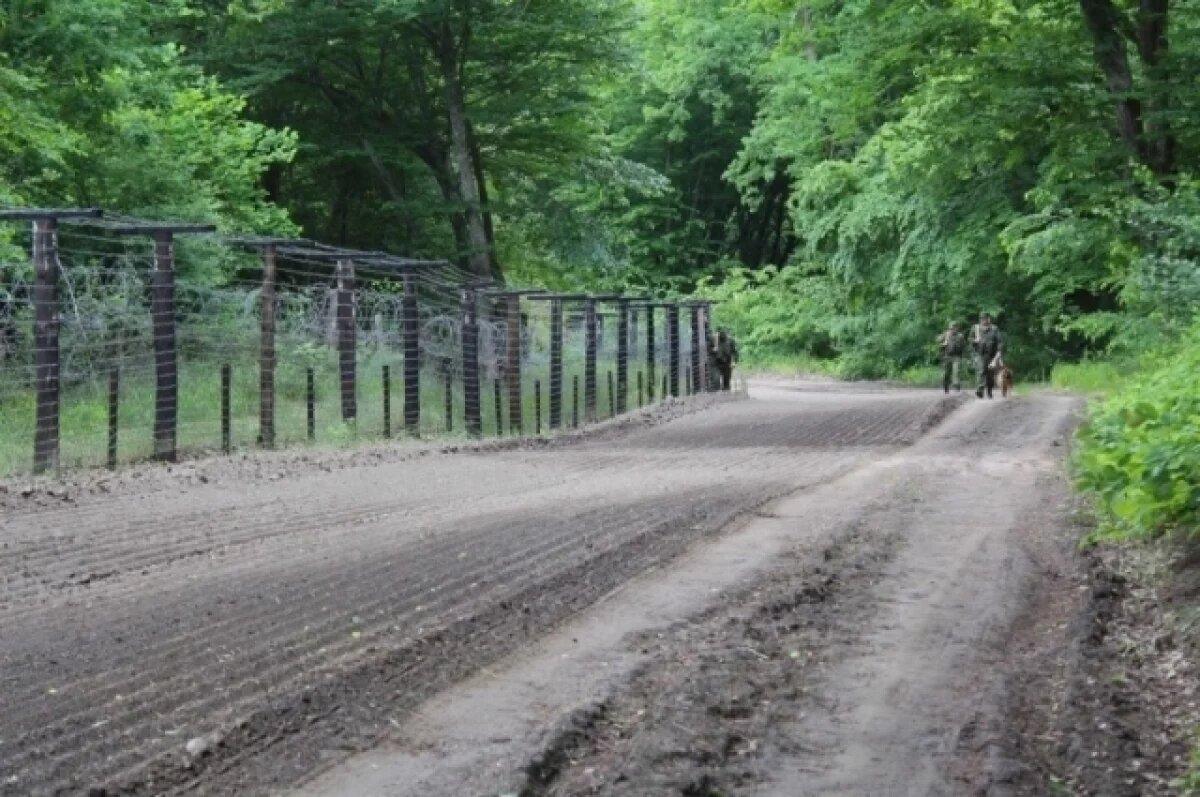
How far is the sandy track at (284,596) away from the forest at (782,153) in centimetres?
347

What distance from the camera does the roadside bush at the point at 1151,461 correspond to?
360 inches

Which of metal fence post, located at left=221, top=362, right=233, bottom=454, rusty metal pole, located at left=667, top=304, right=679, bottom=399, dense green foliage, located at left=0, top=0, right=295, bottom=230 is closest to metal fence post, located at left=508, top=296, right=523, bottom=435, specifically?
dense green foliage, located at left=0, top=0, right=295, bottom=230

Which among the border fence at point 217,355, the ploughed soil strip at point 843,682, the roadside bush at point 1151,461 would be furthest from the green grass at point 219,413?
the roadside bush at point 1151,461

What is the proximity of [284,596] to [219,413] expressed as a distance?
1307cm

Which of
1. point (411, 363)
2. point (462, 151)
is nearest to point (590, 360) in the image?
point (411, 363)

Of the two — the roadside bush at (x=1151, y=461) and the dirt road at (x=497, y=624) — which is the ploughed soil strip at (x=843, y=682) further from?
the roadside bush at (x=1151, y=461)

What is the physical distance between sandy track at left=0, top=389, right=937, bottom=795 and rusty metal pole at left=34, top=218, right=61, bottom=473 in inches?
48.0

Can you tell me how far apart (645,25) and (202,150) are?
45.9 m

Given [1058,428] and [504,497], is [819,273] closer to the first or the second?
[1058,428]

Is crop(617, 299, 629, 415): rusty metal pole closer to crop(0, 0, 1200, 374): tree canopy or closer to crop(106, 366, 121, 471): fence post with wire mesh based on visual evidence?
crop(0, 0, 1200, 374): tree canopy

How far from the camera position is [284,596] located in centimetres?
861

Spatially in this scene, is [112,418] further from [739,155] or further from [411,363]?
[739,155]

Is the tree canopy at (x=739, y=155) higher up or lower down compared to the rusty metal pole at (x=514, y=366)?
higher up

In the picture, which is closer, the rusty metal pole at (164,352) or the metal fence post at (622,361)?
the rusty metal pole at (164,352)
